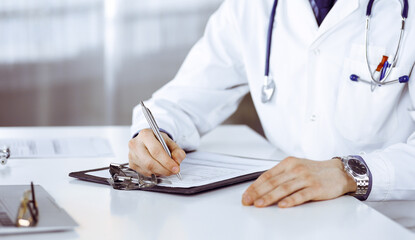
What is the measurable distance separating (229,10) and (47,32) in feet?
8.83

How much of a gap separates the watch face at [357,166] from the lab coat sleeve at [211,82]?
0.55 m

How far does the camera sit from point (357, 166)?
1.12m

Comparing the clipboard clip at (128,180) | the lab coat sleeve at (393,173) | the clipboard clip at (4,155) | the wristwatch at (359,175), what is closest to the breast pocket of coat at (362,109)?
the lab coat sleeve at (393,173)

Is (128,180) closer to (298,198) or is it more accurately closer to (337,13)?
(298,198)

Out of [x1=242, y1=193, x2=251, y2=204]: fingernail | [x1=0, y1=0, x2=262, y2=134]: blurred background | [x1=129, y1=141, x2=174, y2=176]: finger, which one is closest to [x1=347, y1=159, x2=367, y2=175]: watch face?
[x1=242, y1=193, x2=251, y2=204]: fingernail

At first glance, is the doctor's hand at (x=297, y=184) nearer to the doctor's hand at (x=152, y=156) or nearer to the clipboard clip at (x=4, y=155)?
the doctor's hand at (x=152, y=156)

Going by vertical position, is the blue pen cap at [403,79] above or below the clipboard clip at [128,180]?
above

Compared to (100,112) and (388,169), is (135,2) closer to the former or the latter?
(100,112)

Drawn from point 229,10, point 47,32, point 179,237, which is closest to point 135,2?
point 47,32

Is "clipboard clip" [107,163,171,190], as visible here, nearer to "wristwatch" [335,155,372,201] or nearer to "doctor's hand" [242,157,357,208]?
"doctor's hand" [242,157,357,208]

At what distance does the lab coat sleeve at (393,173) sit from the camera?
1.13 m

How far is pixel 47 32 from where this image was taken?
4.06 metres

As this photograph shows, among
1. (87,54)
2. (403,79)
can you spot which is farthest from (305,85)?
(87,54)

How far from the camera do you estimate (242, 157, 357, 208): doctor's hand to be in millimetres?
976
